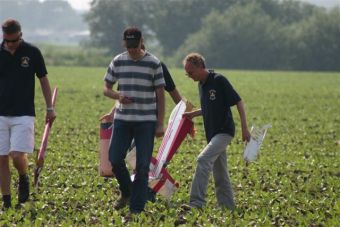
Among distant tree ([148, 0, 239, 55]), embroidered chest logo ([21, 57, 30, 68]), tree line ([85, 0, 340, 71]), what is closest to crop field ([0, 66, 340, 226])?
embroidered chest logo ([21, 57, 30, 68])

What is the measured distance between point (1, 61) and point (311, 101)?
24830mm

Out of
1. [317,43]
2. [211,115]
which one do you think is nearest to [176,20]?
[317,43]

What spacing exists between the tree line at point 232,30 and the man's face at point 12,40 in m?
82.4

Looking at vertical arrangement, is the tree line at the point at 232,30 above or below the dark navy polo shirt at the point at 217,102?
above

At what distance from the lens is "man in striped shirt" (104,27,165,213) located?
29.2 feet

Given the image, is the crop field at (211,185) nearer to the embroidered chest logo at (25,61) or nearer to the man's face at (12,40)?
the embroidered chest logo at (25,61)

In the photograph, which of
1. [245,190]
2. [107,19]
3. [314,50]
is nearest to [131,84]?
[245,190]

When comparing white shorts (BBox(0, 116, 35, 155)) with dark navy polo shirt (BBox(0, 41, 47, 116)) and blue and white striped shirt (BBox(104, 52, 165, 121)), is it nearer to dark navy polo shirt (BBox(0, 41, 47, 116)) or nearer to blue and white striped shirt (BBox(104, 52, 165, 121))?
dark navy polo shirt (BBox(0, 41, 47, 116))

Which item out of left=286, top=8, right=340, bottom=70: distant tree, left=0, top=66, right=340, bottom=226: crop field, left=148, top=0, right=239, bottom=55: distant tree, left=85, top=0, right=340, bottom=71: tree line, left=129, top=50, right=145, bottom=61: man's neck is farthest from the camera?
left=148, top=0, right=239, bottom=55: distant tree

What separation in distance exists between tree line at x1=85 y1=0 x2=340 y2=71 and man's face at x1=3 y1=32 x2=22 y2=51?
82373mm

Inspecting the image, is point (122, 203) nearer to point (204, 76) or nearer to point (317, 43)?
point (204, 76)

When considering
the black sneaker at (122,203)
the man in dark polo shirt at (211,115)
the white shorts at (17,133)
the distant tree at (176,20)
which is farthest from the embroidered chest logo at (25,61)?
the distant tree at (176,20)

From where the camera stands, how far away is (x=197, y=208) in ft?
30.1

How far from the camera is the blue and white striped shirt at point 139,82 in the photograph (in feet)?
29.2
